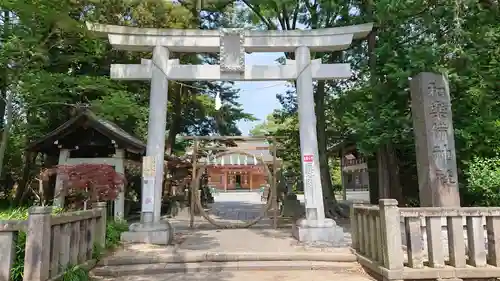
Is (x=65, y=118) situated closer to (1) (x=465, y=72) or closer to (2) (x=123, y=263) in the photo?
(2) (x=123, y=263)

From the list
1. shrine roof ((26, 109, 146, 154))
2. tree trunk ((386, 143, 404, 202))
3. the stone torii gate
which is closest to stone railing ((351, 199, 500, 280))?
the stone torii gate

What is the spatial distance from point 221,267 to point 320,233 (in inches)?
108

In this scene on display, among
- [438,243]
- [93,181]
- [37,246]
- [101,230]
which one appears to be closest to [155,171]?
[93,181]

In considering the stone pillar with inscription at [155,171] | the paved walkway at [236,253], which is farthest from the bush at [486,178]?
the stone pillar with inscription at [155,171]

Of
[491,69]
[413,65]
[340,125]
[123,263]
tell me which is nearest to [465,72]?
[491,69]

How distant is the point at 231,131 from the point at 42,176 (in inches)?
537

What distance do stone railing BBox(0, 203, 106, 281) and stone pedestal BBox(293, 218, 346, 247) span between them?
467 cm

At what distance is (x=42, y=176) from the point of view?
461 inches

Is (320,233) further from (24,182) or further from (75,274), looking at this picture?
(24,182)

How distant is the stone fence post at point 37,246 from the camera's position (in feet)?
16.0

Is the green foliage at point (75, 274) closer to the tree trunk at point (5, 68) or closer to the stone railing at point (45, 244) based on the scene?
the stone railing at point (45, 244)

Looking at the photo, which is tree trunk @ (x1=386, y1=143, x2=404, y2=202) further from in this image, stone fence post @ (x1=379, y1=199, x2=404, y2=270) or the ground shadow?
stone fence post @ (x1=379, y1=199, x2=404, y2=270)

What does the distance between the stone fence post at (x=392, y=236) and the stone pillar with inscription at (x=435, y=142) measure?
12.4 feet

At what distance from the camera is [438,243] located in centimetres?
563
